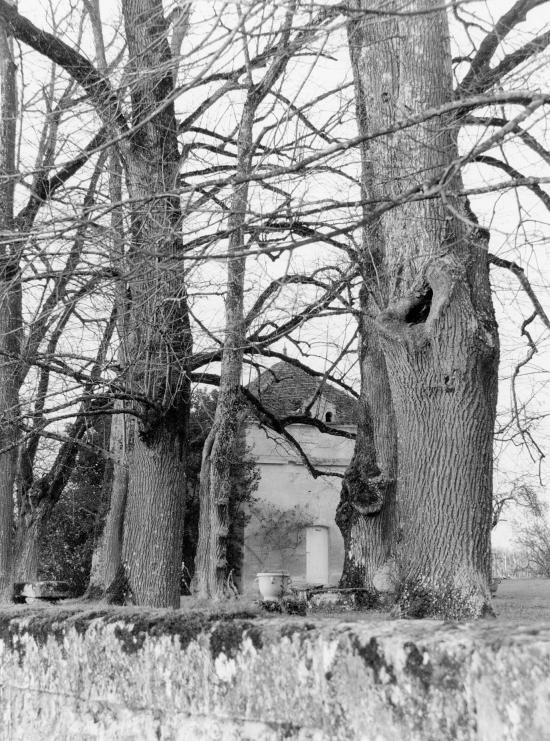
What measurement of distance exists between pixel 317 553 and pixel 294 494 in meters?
2.24

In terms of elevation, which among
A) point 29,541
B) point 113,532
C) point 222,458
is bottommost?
point 29,541

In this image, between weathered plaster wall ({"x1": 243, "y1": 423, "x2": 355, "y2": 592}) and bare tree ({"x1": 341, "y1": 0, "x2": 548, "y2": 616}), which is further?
weathered plaster wall ({"x1": 243, "y1": 423, "x2": 355, "y2": 592})

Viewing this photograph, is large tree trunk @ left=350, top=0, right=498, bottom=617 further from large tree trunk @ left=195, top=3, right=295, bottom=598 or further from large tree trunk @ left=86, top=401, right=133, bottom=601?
large tree trunk @ left=86, top=401, right=133, bottom=601

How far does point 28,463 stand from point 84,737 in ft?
42.9

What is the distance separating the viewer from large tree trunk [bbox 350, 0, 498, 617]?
7477 millimetres

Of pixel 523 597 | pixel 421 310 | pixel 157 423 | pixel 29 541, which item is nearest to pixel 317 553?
pixel 523 597

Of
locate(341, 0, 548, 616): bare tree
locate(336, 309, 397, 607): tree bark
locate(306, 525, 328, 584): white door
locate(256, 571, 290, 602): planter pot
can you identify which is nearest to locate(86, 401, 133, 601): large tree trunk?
locate(256, 571, 290, 602): planter pot

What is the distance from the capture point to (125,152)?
11391mm

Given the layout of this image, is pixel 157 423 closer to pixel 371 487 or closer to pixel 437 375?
pixel 371 487

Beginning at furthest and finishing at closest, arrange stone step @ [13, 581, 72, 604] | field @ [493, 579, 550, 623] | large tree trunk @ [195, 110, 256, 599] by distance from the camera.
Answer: field @ [493, 579, 550, 623], large tree trunk @ [195, 110, 256, 599], stone step @ [13, 581, 72, 604]

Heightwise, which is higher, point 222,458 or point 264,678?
point 222,458

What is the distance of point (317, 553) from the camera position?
103 ft

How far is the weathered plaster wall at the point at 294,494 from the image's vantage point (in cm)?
3078

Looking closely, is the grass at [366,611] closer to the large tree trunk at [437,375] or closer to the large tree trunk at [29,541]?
the large tree trunk at [437,375]
